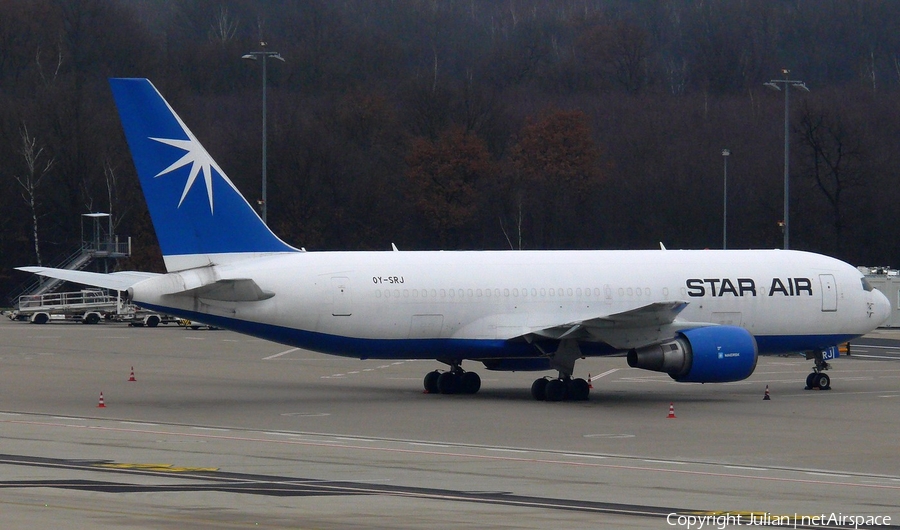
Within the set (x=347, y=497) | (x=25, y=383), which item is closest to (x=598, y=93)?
(x=25, y=383)

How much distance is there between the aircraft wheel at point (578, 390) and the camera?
30.6m

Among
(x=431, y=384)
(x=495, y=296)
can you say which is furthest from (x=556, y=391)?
(x=431, y=384)

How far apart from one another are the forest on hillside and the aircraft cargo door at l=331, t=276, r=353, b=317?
181 feet

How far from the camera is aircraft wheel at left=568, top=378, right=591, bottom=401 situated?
30.6 m

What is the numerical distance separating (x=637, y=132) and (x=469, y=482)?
87.8 meters

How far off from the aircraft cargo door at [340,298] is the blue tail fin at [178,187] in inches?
84.7

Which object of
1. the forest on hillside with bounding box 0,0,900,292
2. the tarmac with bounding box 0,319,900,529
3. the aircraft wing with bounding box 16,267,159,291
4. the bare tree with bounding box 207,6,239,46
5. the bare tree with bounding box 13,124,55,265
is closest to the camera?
the tarmac with bounding box 0,319,900,529

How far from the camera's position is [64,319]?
233 feet

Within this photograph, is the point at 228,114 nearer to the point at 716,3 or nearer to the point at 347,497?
the point at 716,3

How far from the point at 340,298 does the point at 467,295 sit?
316cm

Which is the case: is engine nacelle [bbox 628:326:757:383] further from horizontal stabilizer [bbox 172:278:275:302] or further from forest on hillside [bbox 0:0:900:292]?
forest on hillside [bbox 0:0:900:292]

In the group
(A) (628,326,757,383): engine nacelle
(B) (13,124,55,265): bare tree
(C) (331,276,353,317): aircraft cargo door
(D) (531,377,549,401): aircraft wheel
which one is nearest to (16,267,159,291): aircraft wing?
(C) (331,276,353,317): aircraft cargo door

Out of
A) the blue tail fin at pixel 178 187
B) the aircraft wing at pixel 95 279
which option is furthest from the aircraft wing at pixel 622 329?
the aircraft wing at pixel 95 279

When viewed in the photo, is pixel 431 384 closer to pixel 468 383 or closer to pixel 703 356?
pixel 468 383
